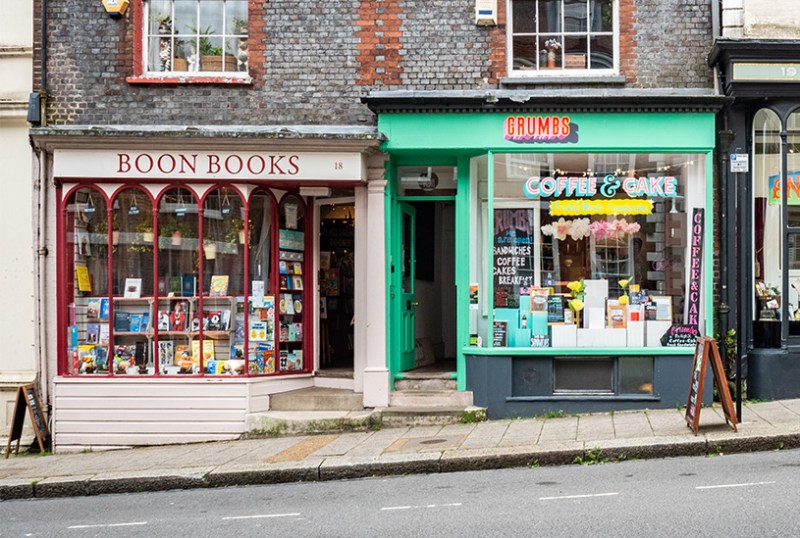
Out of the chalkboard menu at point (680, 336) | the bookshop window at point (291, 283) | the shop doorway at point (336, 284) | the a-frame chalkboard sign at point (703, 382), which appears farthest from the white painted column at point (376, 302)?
the a-frame chalkboard sign at point (703, 382)

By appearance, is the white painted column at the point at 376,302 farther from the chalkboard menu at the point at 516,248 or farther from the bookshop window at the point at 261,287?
the chalkboard menu at the point at 516,248

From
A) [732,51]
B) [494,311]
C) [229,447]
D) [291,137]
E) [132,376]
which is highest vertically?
[732,51]

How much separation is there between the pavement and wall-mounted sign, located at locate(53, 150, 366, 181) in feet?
11.2

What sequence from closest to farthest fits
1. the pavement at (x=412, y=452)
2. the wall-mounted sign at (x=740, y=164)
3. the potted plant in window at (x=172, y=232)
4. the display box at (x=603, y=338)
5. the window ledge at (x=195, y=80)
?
the pavement at (x=412, y=452) → the wall-mounted sign at (x=740, y=164) → the display box at (x=603, y=338) → the potted plant in window at (x=172, y=232) → the window ledge at (x=195, y=80)

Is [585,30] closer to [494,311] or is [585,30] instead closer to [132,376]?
[494,311]

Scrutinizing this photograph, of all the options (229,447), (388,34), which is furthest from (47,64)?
(229,447)

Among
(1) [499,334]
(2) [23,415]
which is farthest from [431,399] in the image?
(2) [23,415]

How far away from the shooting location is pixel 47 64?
43.2 feet

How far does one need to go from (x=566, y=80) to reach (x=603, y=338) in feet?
11.2

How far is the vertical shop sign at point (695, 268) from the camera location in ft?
41.4

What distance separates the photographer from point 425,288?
Answer: 48.4 feet

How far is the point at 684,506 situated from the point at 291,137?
6.87 meters

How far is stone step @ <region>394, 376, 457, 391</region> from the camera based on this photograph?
13039mm

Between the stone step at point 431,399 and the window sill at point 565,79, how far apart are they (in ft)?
13.6
